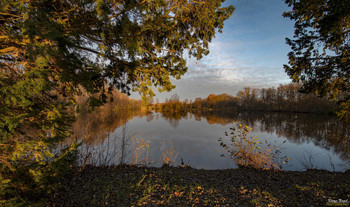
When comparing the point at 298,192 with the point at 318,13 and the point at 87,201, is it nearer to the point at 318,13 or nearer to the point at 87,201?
the point at 87,201

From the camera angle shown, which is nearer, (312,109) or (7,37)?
(7,37)

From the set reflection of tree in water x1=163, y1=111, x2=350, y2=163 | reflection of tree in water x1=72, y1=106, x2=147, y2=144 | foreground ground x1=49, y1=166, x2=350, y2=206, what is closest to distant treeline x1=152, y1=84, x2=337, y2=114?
reflection of tree in water x1=163, y1=111, x2=350, y2=163

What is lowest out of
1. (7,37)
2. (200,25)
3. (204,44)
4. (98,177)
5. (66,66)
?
(98,177)

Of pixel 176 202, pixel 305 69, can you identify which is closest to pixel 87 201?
pixel 176 202

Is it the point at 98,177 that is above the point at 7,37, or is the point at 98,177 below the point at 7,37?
below

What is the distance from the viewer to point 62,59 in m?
2.67

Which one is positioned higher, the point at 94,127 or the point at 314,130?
the point at 94,127

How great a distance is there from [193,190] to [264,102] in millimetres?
62027

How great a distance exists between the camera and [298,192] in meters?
3.45

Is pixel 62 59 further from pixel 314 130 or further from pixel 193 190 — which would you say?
pixel 314 130

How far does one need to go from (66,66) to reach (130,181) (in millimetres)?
3429

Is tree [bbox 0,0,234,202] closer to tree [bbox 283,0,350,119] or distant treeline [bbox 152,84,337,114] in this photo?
tree [bbox 283,0,350,119]

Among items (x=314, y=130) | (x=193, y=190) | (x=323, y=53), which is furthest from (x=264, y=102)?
(x=193, y=190)

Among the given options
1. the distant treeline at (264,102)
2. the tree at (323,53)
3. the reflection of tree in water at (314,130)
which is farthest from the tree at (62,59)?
the distant treeline at (264,102)
